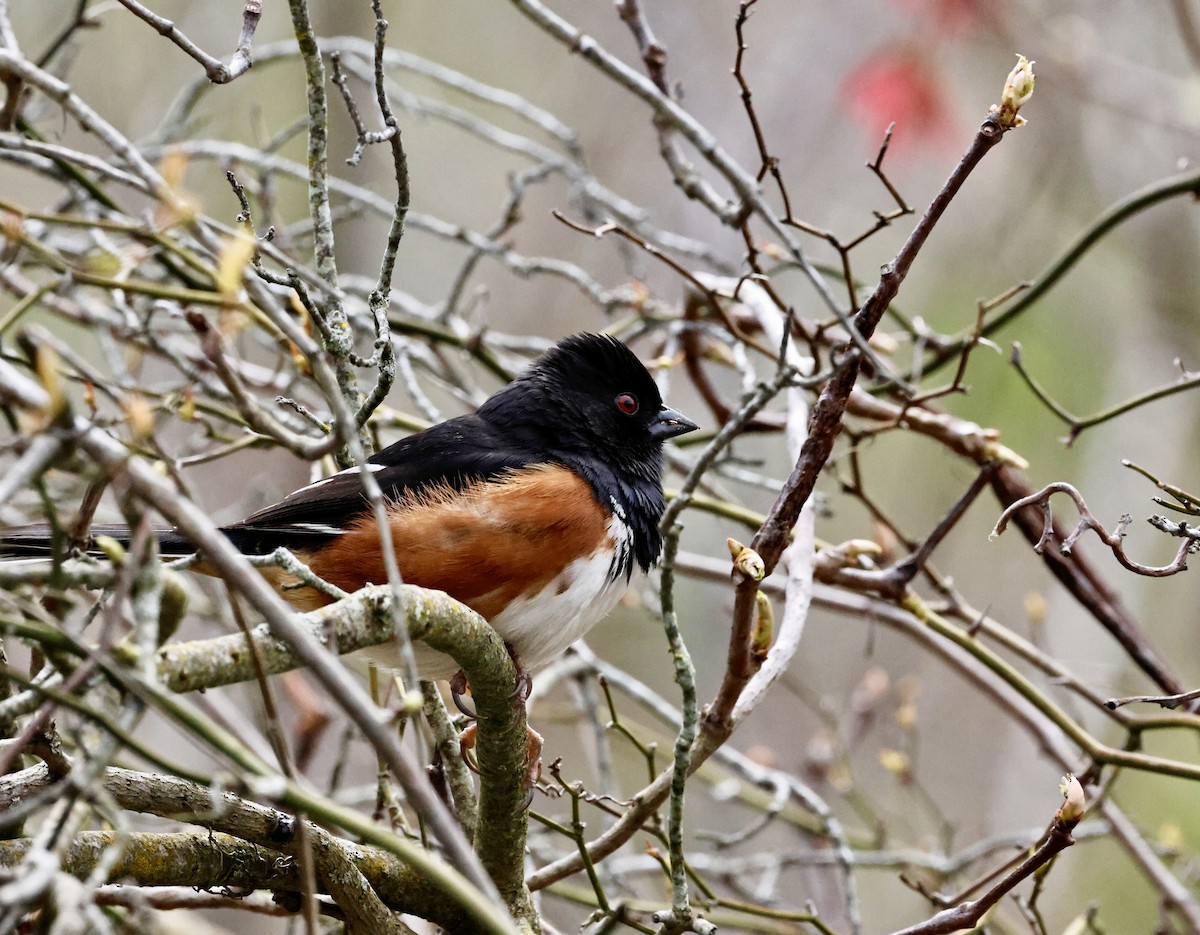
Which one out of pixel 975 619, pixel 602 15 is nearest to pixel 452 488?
pixel 975 619

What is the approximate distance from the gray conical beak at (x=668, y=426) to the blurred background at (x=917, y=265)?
1.70 metres

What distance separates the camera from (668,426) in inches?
107

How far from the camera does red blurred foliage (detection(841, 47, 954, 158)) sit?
5262 mm

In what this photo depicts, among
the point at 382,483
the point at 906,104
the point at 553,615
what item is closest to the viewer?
the point at 553,615

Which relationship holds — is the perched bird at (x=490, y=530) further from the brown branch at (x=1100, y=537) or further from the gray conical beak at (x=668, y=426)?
the brown branch at (x=1100, y=537)

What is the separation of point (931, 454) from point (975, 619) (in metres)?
3.82

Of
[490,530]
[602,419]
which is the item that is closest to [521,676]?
[490,530]

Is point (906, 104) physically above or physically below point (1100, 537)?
above

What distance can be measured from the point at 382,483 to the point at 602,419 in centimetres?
58

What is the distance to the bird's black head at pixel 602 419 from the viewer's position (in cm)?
252

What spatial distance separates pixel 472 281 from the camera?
6.79 meters

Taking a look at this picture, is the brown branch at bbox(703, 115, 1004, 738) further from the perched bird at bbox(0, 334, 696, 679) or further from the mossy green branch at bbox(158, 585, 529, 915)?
the perched bird at bbox(0, 334, 696, 679)

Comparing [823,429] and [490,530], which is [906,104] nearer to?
[490,530]

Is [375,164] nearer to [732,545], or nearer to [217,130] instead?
[217,130]
